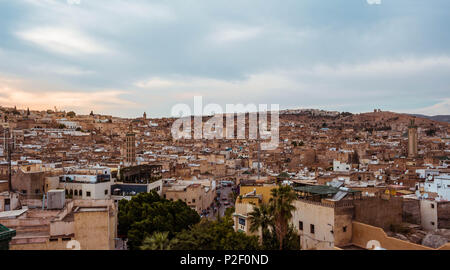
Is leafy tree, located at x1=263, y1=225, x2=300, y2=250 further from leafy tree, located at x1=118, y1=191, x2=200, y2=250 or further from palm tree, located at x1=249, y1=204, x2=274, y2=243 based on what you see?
leafy tree, located at x1=118, y1=191, x2=200, y2=250

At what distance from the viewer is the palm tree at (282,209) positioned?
11.9 meters

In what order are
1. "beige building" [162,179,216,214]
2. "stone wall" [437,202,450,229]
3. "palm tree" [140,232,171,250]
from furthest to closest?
"beige building" [162,179,216,214], "stone wall" [437,202,450,229], "palm tree" [140,232,171,250]

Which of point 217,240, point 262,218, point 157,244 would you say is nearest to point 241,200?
point 262,218

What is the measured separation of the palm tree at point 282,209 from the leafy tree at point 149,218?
519cm

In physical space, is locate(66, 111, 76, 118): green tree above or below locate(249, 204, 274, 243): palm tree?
above

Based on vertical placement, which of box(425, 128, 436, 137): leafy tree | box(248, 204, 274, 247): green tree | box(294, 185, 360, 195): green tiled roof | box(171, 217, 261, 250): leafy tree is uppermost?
box(425, 128, 436, 137): leafy tree

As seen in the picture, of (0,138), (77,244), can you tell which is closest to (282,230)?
(77,244)

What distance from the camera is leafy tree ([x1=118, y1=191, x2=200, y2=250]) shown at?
15773 mm

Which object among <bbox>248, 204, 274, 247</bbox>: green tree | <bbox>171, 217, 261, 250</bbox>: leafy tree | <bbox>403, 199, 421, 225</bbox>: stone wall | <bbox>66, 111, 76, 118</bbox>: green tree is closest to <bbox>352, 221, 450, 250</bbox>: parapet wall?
<bbox>248, 204, 274, 247</bbox>: green tree

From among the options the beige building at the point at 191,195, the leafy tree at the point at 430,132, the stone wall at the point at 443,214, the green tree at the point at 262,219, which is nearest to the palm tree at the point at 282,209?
the green tree at the point at 262,219

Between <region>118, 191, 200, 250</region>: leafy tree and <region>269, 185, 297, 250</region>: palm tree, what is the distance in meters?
5.19

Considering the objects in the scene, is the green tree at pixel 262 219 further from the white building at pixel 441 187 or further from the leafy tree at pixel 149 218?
the white building at pixel 441 187

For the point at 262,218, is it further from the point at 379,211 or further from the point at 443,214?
the point at 443,214
